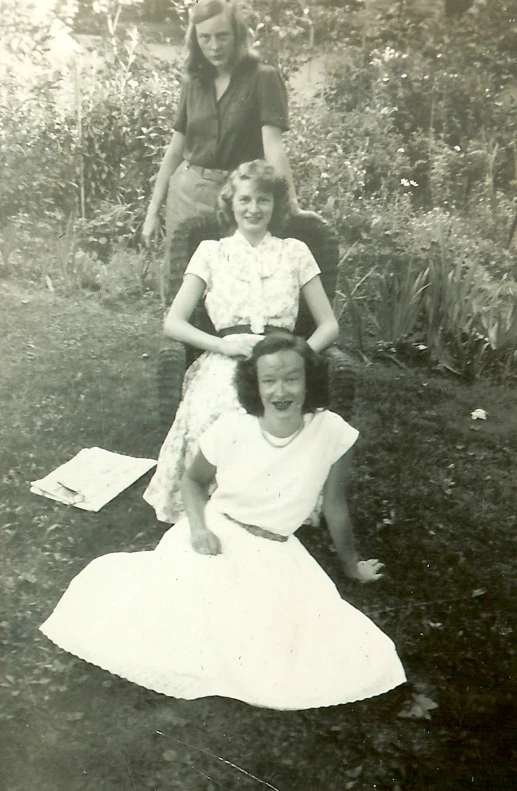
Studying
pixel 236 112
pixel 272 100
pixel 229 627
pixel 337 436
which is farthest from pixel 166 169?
pixel 229 627

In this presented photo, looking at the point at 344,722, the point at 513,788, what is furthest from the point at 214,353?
the point at 513,788

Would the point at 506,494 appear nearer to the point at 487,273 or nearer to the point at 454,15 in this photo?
the point at 487,273

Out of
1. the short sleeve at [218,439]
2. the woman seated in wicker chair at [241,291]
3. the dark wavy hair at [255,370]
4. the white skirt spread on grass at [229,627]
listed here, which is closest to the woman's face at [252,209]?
the woman seated in wicker chair at [241,291]

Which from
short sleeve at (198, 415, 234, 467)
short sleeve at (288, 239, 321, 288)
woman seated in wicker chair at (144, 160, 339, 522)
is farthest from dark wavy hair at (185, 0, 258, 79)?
short sleeve at (198, 415, 234, 467)

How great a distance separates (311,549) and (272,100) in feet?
4.24

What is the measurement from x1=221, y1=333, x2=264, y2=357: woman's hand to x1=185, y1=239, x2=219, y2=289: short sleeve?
17 centimetres

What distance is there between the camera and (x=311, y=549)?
7.13 feet

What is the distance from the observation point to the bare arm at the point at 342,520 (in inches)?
85.9

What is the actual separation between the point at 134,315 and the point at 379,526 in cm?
95

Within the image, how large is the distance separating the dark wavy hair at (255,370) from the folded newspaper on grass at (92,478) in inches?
14.0

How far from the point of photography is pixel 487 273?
2260 mm

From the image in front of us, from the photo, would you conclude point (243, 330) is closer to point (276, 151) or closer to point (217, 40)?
point (276, 151)

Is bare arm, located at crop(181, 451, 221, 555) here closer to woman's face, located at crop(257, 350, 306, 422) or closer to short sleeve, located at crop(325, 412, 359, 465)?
woman's face, located at crop(257, 350, 306, 422)

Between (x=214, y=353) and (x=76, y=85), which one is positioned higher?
(x=76, y=85)
